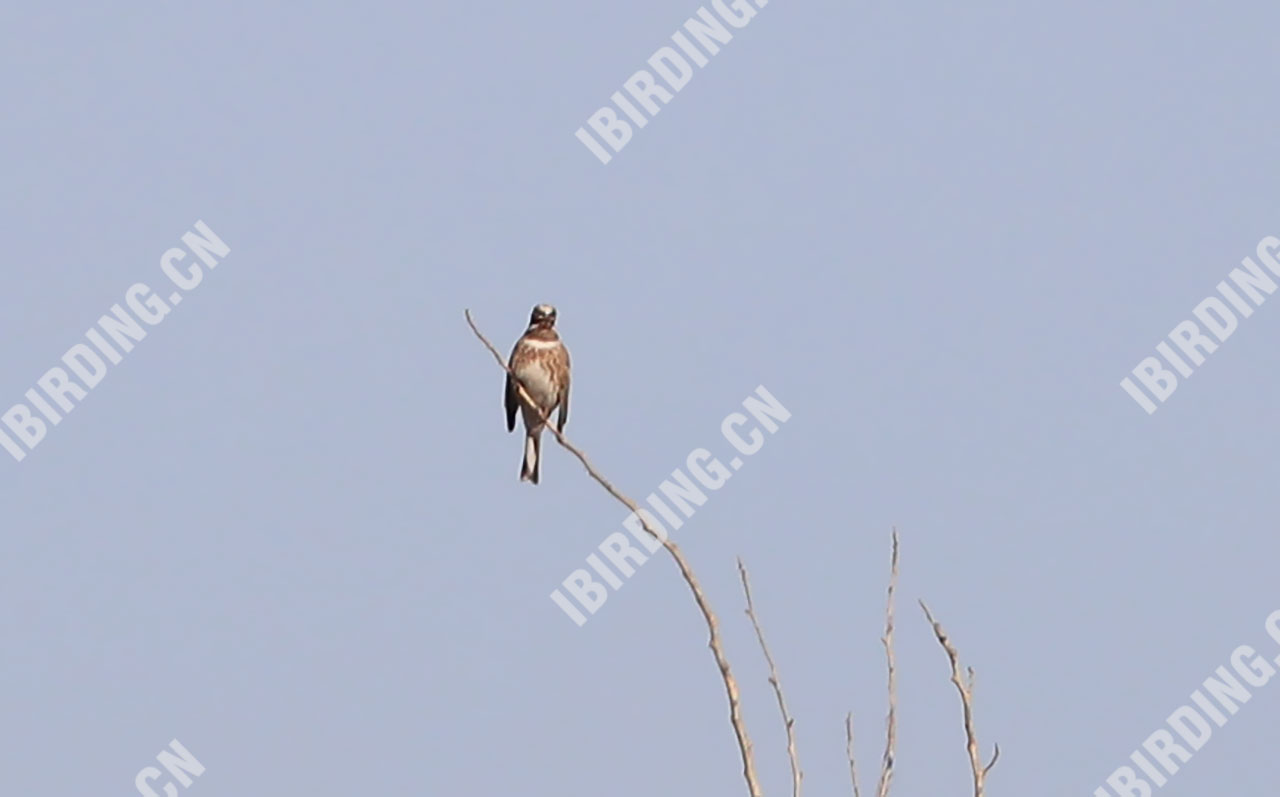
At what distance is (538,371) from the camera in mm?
11852

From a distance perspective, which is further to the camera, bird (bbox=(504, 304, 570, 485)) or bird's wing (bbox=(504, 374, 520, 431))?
bird's wing (bbox=(504, 374, 520, 431))

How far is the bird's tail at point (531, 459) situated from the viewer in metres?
11.8

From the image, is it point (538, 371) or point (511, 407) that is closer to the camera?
point (538, 371)

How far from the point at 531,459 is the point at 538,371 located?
50cm

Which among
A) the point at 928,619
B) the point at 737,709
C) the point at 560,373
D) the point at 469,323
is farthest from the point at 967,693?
the point at 560,373

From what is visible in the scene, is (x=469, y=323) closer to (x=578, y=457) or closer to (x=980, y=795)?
(x=578, y=457)

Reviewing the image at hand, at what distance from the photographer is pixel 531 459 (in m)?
11.8

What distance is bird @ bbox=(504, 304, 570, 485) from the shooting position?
11.8 meters

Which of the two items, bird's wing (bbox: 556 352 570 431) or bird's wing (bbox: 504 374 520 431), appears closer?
bird's wing (bbox: 556 352 570 431)

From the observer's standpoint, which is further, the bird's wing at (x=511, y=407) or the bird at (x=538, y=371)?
the bird's wing at (x=511, y=407)

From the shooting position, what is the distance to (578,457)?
5.26m

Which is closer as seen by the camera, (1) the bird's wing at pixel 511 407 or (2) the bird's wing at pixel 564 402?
(2) the bird's wing at pixel 564 402

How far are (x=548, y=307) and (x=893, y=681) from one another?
7560 mm

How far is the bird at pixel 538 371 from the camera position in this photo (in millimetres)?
11805
